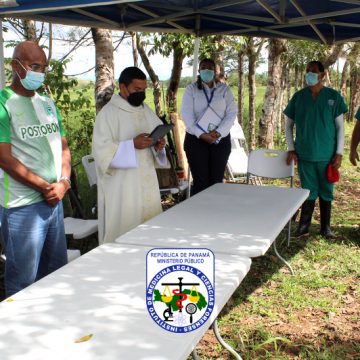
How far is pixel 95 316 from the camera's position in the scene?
1733 millimetres

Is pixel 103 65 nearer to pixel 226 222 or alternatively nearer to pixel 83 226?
pixel 83 226

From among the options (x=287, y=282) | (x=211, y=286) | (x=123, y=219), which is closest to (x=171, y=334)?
(x=211, y=286)

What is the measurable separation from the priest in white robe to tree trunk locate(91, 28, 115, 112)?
6.54ft

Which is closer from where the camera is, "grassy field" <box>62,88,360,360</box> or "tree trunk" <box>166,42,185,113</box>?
"grassy field" <box>62,88,360,360</box>

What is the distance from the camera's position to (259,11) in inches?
206

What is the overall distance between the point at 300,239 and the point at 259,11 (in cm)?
259

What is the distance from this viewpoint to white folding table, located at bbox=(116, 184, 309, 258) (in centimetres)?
260

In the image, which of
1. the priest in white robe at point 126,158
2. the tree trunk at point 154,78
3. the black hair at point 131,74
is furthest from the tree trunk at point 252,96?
the black hair at point 131,74

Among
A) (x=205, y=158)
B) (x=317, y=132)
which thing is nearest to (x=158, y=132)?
(x=205, y=158)

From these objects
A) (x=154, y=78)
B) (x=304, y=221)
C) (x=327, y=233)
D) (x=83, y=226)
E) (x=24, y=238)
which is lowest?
(x=327, y=233)

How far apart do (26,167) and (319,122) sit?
10.8 feet

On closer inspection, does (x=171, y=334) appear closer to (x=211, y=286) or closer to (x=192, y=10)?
(x=211, y=286)

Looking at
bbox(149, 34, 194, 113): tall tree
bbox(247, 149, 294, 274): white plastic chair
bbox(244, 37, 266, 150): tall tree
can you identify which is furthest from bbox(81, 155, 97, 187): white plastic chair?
bbox(244, 37, 266, 150): tall tree

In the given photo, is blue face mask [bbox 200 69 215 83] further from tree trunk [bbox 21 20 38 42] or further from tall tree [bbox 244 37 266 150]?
tall tree [bbox 244 37 266 150]
